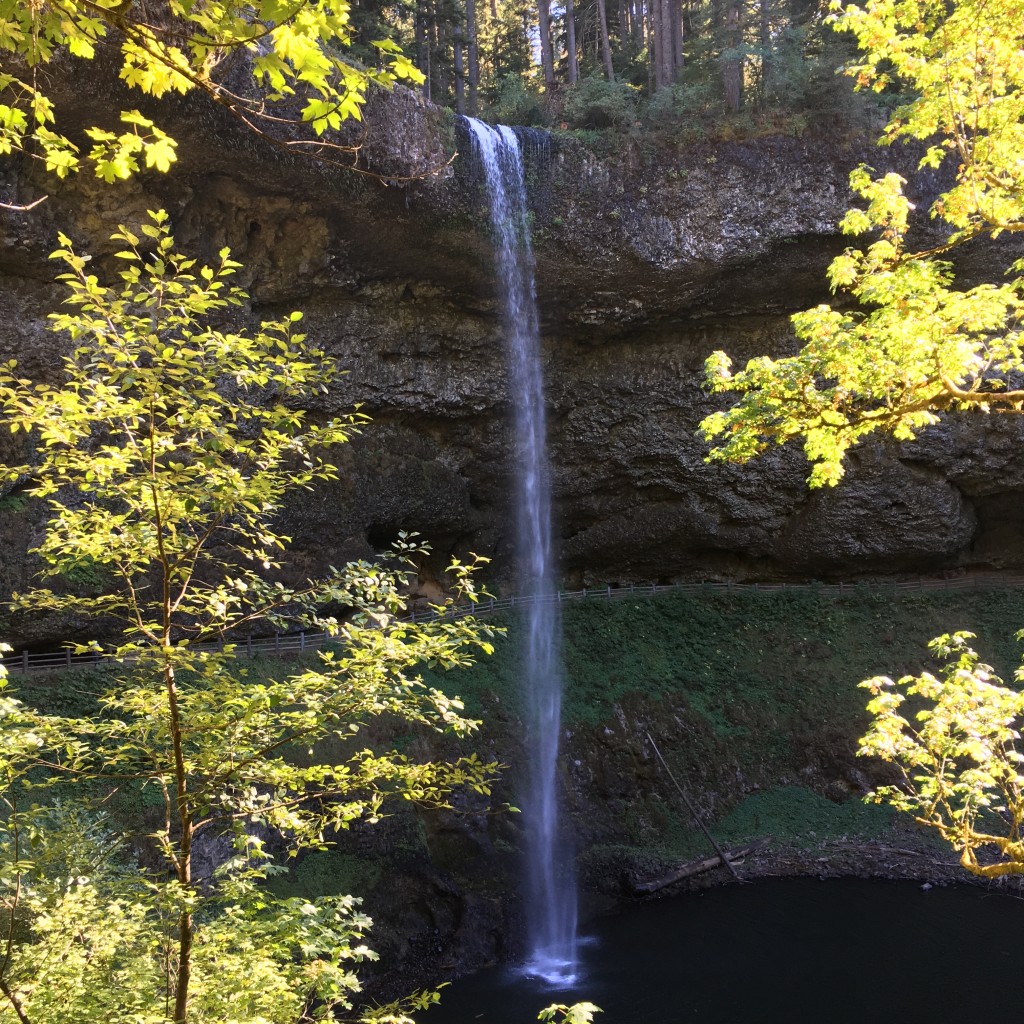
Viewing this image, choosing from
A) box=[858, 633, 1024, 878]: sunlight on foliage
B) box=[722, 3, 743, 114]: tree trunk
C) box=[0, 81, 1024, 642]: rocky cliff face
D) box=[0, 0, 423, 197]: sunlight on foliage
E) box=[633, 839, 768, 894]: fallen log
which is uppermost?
box=[722, 3, 743, 114]: tree trunk

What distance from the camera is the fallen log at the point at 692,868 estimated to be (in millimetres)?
14547

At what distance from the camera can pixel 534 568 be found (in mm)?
22172

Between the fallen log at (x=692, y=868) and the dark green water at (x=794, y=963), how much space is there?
1.06 ft

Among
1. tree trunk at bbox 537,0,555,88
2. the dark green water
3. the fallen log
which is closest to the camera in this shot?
the dark green water

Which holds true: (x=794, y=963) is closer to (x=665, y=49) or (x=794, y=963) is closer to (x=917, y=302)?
(x=917, y=302)

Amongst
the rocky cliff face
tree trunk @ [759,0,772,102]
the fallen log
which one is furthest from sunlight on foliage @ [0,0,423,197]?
tree trunk @ [759,0,772,102]

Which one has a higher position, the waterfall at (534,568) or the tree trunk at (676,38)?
the tree trunk at (676,38)

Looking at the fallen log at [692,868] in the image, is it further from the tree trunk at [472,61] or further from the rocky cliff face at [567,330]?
the tree trunk at [472,61]

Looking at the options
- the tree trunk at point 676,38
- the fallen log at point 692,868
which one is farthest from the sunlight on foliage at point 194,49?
the tree trunk at point 676,38

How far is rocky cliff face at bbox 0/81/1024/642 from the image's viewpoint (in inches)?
604

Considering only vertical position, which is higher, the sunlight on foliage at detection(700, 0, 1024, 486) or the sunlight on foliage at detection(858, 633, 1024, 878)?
the sunlight on foliage at detection(700, 0, 1024, 486)

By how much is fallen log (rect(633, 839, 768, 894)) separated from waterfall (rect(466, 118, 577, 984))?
1.38 meters

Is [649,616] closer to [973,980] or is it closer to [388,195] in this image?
[973,980]

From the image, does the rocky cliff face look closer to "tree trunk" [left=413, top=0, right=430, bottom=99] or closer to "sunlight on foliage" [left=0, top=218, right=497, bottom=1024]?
"tree trunk" [left=413, top=0, right=430, bottom=99]
